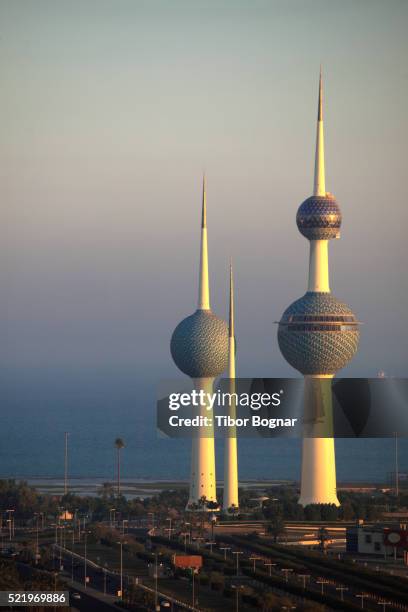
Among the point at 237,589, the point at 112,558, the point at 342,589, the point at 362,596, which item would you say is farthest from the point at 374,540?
the point at 362,596

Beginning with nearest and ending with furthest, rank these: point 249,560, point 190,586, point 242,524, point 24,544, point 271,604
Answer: point 271,604, point 190,586, point 249,560, point 24,544, point 242,524

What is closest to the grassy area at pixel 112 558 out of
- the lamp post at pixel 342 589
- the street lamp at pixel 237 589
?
the street lamp at pixel 237 589

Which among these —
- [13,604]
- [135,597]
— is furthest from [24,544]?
[13,604]

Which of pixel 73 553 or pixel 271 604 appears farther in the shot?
pixel 73 553

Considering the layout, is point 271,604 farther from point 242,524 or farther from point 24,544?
point 242,524

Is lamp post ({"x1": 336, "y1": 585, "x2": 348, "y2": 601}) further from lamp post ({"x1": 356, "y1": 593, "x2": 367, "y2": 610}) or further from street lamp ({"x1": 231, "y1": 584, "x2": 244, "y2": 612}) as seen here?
street lamp ({"x1": 231, "y1": 584, "x2": 244, "y2": 612})

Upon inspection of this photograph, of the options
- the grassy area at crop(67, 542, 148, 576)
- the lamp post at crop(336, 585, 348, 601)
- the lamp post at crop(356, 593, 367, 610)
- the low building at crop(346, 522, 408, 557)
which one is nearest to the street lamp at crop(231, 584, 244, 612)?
the lamp post at crop(336, 585, 348, 601)

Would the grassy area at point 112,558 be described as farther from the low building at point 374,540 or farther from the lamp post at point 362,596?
the lamp post at point 362,596

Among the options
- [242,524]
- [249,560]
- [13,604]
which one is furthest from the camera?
[242,524]

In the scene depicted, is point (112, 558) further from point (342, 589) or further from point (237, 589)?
point (342, 589)

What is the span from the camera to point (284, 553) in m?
152

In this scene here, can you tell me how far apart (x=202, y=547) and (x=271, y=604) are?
47078mm

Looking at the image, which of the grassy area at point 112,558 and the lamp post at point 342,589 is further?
the grassy area at point 112,558

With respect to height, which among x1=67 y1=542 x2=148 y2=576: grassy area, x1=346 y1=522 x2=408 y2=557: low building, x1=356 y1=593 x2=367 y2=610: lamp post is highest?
x1=346 y1=522 x2=408 y2=557: low building
